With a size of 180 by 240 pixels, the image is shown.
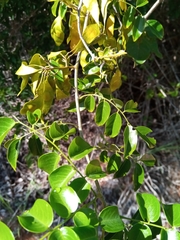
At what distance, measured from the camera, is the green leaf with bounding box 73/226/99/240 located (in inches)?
19.4

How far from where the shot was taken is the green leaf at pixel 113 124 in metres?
0.69

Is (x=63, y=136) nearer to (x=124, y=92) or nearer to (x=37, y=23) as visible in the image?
(x=37, y=23)

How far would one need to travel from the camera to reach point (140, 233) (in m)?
0.57

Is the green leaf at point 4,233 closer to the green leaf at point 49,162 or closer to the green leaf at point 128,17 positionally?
the green leaf at point 49,162

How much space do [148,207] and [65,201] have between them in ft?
0.42

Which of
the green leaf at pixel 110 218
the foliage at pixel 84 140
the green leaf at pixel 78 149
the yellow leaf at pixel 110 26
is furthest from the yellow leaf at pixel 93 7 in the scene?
the green leaf at pixel 110 218

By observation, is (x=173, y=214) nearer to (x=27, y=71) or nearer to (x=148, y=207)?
(x=148, y=207)

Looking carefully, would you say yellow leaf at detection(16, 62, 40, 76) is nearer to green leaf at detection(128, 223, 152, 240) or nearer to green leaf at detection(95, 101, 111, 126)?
green leaf at detection(95, 101, 111, 126)

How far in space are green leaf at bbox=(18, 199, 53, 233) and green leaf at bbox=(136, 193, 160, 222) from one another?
135 millimetres

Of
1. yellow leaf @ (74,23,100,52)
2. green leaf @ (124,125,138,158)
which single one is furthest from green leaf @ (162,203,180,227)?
yellow leaf @ (74,23,100,52)

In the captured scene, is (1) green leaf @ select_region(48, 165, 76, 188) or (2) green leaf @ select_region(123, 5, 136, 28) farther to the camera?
(2) green leaf @ select_region(123, 5, 136, 28)

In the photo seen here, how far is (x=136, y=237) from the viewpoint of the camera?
565 mm

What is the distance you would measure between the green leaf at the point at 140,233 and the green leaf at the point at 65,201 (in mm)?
95

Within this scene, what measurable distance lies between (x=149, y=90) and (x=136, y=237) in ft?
4.77
